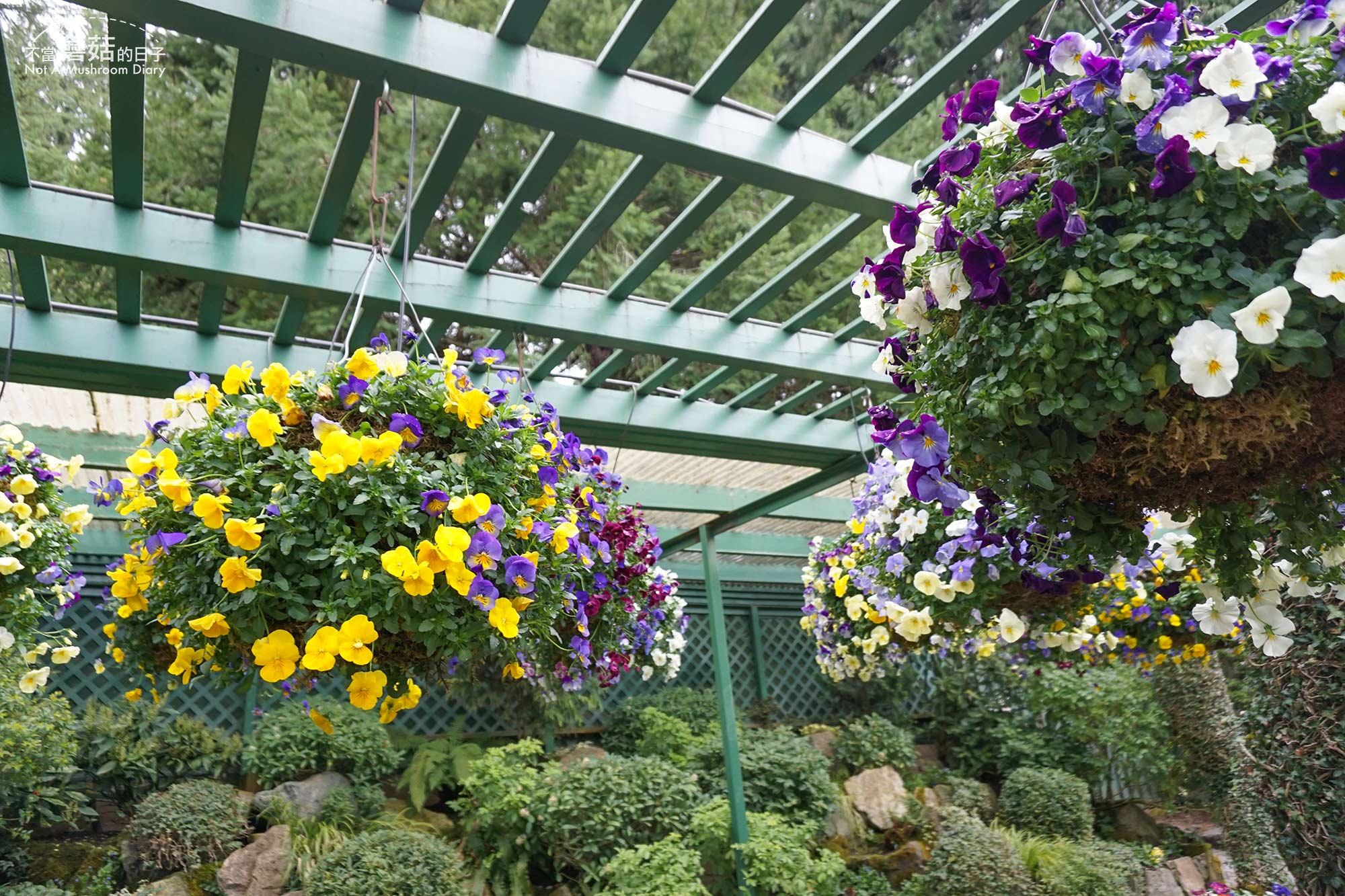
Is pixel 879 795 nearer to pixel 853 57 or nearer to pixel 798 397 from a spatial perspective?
pixel 798 397

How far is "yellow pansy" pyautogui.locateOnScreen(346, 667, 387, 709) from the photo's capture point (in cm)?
133

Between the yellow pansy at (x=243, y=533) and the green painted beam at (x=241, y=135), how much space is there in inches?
51.5

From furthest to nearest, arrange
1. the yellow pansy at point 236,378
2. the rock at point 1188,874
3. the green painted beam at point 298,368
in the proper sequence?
the rock at point 1188,874 → the green painted beam at point 298,368 → the yellow pansy at point 236,378

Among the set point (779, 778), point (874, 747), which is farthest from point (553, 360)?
point (874, 747)

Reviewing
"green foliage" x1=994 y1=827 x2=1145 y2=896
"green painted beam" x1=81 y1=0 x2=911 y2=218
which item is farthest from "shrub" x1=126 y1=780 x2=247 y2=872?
"green foliage" x1=994 y1=827 x2=1145 y2=896

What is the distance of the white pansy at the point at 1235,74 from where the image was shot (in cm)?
93

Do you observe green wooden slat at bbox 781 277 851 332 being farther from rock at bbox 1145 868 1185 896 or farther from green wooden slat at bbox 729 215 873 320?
rock at bbox 1145 868 1185 896

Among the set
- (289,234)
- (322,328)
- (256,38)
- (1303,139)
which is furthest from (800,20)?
(1303,139)

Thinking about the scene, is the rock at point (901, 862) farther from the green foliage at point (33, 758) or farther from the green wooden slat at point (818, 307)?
the green foliage at point (33, 758)

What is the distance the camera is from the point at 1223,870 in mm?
5824

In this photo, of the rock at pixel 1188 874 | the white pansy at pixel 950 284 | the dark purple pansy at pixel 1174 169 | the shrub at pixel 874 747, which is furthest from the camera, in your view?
the shrub at pixel 874 747

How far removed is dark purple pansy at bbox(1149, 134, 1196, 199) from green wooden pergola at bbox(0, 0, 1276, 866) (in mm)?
A: 1242

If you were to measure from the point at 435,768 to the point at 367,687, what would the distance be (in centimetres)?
476

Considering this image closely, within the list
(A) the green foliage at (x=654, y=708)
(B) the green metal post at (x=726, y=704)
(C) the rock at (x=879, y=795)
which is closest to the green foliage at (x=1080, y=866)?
(C) the rock at (x=879, y=795)
